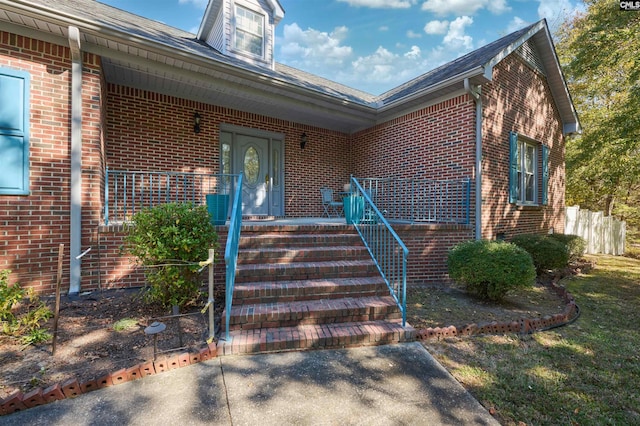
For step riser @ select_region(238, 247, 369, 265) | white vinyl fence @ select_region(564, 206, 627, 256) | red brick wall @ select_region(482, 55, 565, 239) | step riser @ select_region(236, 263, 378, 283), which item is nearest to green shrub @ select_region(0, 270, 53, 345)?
step riser @ select_region(236, 263, 378, 283)

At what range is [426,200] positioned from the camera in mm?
6855

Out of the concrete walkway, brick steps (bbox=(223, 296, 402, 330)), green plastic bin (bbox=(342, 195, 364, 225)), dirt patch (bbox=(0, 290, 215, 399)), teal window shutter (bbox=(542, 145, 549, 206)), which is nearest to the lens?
→ the concrete walkway

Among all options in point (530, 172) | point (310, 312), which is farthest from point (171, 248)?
point (530, 172)

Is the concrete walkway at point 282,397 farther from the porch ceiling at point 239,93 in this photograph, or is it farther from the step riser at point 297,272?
the porch ceiling at point 239,93

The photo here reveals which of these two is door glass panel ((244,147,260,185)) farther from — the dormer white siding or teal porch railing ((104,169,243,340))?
the dormer white siding

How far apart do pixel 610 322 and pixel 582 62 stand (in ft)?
22.8

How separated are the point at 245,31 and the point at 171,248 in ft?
21.2

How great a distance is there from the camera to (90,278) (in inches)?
171

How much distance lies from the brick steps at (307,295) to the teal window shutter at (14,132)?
2.91 metres

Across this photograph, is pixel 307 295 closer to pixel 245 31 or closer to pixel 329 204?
pixel 329 204

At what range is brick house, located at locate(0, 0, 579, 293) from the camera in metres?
→ 4.09

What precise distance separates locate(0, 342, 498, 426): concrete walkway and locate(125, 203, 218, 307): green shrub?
3.91 feet

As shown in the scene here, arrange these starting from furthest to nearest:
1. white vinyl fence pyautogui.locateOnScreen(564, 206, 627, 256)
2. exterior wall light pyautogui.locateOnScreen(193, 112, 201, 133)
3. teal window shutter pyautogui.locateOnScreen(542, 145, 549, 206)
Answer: white vinyl fence pyautogui.locateOnScreen(564, 206, 627, 256), teal window shutter pyautogui.locateOnScreen(542, 145, 549, 206), exterior wall light pyautogui.locateOnScreen(193, 112, 201, 133)

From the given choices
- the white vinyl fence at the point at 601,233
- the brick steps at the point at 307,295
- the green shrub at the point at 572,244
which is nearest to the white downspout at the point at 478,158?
the brick steps at the point at 307,295
